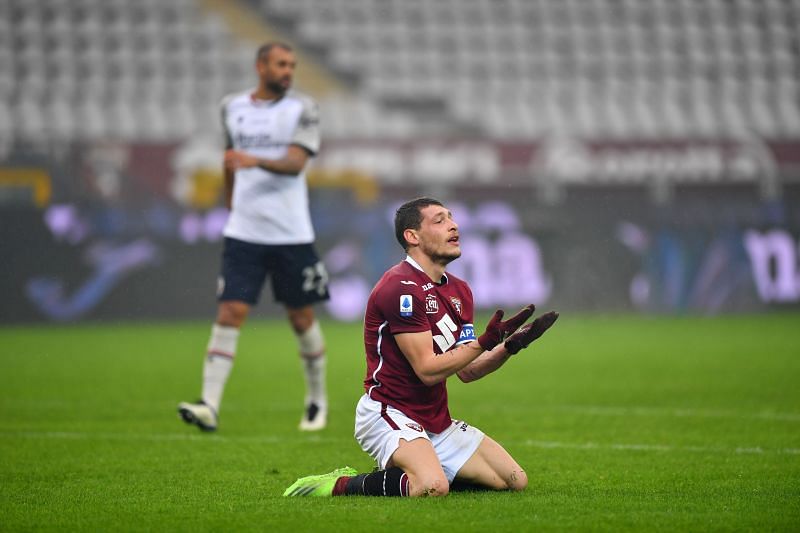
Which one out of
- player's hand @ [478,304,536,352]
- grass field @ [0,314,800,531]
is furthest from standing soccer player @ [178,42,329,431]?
player's hand @ [478,304,536,352]

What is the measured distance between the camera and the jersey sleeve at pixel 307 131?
319 inches

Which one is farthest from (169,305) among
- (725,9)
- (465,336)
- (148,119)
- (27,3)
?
(725,9)

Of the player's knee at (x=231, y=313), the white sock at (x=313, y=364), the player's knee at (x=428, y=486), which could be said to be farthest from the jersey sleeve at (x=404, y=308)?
the white sock at (x=313, y=364)

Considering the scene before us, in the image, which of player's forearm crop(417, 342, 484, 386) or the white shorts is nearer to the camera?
player's forearm crop(417, 342, 484, 386)

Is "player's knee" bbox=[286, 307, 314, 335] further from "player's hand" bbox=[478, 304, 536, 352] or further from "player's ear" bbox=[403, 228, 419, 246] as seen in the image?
"player's hand" bbox=[478, 304, 536, 352]

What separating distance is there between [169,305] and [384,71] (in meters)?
A: 8.39

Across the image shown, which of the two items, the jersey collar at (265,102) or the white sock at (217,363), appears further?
the jersey collar at (265,102)

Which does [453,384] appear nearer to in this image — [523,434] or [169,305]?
[523,434]

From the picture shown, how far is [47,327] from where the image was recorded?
1702 centimetres

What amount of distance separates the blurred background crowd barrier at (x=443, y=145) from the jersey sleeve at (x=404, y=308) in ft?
39.8

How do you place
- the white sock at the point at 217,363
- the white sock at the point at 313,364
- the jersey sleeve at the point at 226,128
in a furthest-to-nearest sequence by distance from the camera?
the jersey sleeve at the point at 226,128 < the white sock at the point at 313,364 < the white sock at the point at 217,363

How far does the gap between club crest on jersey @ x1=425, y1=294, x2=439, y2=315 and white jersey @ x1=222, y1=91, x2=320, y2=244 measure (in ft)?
9.19

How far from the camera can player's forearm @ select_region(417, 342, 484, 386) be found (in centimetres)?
508

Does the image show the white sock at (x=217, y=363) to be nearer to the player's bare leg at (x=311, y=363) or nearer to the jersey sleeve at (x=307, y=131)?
the player's bare leg at (x=311, y=363)
